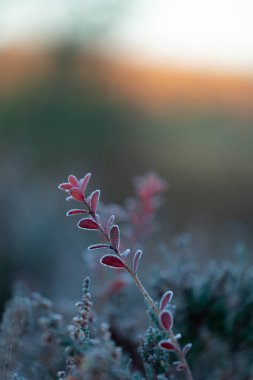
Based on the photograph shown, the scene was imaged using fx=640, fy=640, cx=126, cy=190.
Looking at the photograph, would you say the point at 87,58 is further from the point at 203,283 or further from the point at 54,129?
the point at 203,283

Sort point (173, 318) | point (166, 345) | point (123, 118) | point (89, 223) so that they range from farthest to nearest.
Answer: point (123, 118)
point (173, 318)
point (89, 223)
point (166, 345)

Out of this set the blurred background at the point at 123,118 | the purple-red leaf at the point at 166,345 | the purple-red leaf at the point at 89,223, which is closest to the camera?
the purple-red leaf at the point at 166,345

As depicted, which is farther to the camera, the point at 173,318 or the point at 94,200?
the point at 173,318

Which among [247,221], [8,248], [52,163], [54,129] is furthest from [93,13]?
[8,248]

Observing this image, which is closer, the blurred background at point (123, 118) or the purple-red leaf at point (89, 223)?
the purple-red leaf at point (89, 223)

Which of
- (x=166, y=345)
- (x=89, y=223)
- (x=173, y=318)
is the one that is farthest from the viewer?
(x=173, y=318)

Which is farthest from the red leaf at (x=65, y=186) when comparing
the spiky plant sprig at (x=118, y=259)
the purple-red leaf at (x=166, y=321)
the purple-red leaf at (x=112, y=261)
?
the purple-red leaf at (x=166, y=321)

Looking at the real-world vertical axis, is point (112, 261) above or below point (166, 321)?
above

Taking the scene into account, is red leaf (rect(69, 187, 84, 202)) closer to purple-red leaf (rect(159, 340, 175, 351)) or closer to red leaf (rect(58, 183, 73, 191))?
red leaf (rect(58, 183, 73, 191))

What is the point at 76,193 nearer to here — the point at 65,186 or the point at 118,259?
the point at 65,186

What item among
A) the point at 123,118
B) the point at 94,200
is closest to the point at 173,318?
the point at 94,200

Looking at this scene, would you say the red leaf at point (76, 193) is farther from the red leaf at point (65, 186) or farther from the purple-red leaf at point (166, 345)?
the purple-red leaf at point (166, 345)
